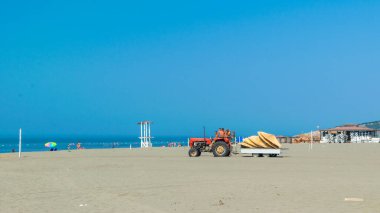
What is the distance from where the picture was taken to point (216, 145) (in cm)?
2891

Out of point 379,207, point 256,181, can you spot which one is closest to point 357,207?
point 379,207

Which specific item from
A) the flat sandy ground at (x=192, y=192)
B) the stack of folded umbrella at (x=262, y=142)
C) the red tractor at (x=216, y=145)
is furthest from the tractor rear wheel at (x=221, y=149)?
the flat sandy ground at (x=192, y=192)

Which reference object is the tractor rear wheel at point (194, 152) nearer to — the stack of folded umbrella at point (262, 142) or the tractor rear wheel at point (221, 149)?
the tractor rear wheel at point (221, 149)

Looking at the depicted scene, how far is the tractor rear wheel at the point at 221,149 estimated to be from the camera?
2866cm

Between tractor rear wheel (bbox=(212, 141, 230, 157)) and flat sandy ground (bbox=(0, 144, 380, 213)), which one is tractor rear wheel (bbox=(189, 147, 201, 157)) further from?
flat sandy ground (bbox=(0, 144, 380, 213))

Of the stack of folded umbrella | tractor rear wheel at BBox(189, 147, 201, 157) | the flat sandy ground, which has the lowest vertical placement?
the flat sandy ground

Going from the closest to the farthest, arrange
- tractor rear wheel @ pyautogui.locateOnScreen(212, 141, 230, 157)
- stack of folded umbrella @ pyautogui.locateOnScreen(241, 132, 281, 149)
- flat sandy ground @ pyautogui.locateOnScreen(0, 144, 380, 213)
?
flat sandy ground @ pyautogui.locateOnScreen(0, 144, 380, 213)
tractor rear wheel @ pyautogui.locateOnScreen(212, 141, 230, 157)
stack of folded umbrella @ pyautogui.locateOnScreen(241, 132, 281, 149)

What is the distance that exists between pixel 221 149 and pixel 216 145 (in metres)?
0.37

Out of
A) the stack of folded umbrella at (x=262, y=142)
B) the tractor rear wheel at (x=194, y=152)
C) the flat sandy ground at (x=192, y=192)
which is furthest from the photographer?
the tractor rear wheel at (x=194, y=152)

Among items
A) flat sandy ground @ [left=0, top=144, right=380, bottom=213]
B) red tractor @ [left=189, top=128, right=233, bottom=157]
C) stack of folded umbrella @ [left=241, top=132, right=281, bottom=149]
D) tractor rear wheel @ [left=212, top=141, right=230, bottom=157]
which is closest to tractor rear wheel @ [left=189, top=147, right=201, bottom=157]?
red tractor @ [left=189, top=128, right=233, bottom=157]

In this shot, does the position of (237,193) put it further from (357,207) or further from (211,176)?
(211,176)

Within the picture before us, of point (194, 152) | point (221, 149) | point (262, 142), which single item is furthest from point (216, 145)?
point (262, 142)

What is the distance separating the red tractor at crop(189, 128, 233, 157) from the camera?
28711mm

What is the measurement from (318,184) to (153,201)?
16.1 feet
